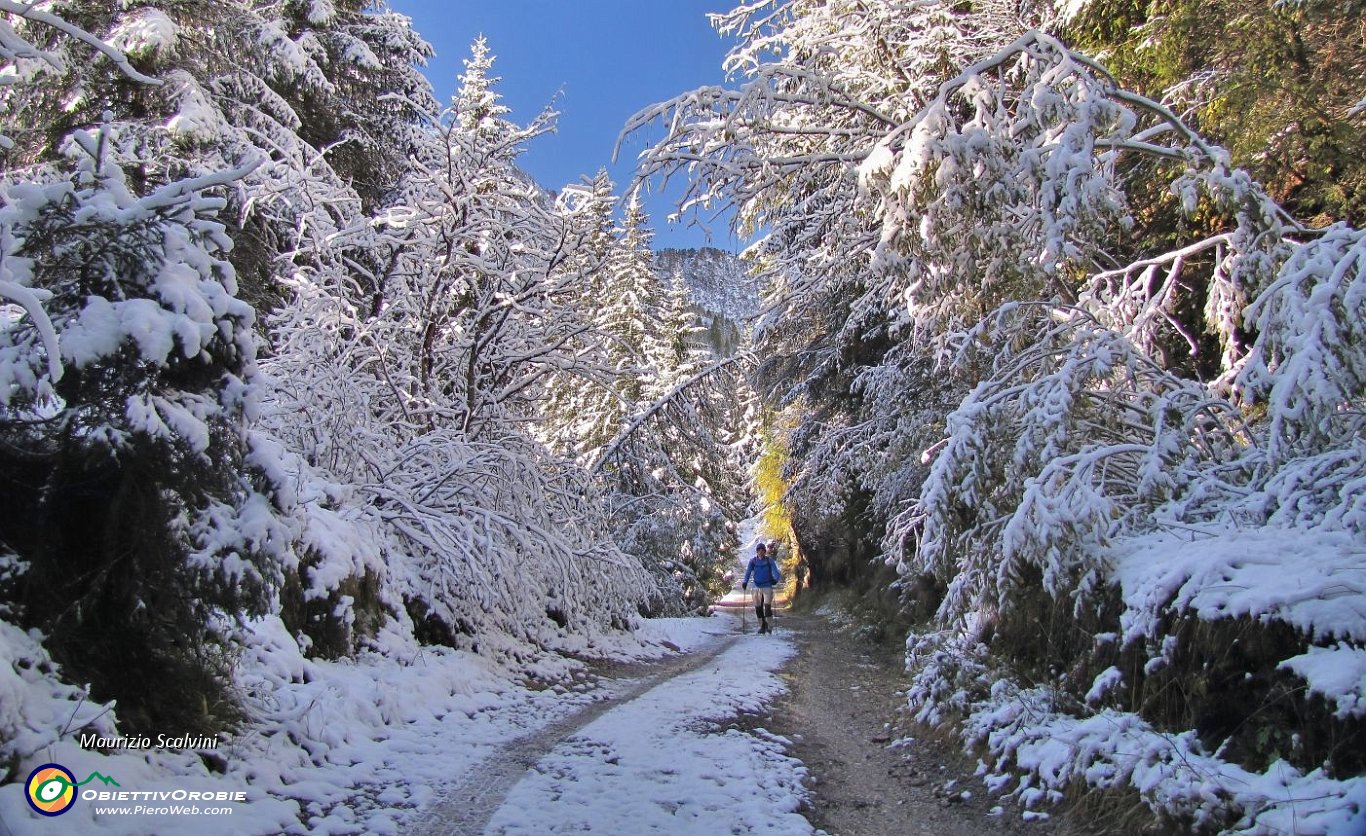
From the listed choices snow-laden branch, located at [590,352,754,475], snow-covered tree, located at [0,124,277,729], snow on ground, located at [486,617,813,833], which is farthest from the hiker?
snow-covered tree, located at [0,124,277,729]

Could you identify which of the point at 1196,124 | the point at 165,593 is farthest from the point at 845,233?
the point at 165,593

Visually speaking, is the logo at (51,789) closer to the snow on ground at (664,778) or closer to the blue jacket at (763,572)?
the snow on ground at (664,778)

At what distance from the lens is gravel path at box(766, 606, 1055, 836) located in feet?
14.5

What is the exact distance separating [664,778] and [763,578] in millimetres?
10390

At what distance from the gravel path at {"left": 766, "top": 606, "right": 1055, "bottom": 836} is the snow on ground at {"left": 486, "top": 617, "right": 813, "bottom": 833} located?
253mm

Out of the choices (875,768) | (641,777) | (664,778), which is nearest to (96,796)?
(641,777)

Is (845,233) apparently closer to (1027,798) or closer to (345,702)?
(1027,798)

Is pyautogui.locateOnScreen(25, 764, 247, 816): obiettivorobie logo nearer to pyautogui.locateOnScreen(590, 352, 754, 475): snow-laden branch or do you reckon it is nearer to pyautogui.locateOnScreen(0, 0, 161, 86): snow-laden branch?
pyautogui.locateOnScreen(0, 0, 161, 86): snow-laden branch

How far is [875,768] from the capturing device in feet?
18.5

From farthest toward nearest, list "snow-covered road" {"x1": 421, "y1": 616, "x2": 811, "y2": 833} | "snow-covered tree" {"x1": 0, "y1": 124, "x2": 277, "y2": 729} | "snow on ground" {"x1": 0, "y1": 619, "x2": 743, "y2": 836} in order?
"snow-covered road" {"x1": 421, "y1": 616, "x2": 811, "y2": 833}
"snow-covered tree" {"x1": 0, "y1": 124, "x2": 277, "y2": 729}
"snow on ground" {"x1": 0, "y1": 619, "x2": 743, "y2": 836}

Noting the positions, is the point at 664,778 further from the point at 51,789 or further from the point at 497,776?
the point at 51,789

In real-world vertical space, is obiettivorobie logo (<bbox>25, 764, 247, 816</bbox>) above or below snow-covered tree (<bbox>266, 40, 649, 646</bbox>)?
below

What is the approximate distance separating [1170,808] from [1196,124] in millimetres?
7216

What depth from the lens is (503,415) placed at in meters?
10.9
